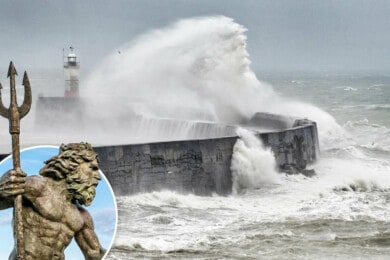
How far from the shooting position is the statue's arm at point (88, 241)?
5.19 ft

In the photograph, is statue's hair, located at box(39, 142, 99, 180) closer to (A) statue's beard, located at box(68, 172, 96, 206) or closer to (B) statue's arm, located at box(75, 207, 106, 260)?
(A) statue's beard, located at box(68, 172, 96, 206)

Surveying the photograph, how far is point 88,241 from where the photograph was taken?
1590 mm

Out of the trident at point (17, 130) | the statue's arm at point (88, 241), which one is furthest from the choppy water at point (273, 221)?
the trident at point (17, 130)

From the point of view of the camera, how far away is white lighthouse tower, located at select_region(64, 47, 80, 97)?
23141 millimetres

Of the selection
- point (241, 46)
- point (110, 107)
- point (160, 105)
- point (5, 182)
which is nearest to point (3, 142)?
point (110, 107)

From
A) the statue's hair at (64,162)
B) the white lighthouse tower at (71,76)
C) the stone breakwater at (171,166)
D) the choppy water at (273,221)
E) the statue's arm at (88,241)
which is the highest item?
the white lighthouse tower at (71,76)

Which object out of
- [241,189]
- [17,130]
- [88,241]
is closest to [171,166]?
[241,189]

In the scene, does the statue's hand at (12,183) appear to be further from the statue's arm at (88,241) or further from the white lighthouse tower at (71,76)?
the white lighthouse tower at (71,76)

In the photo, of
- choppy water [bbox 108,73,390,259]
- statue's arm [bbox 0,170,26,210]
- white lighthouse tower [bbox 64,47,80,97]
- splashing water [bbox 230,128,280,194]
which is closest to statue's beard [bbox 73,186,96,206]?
statue's arm [bbox 0,170,26,210]

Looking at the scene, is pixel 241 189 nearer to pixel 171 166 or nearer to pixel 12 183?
pixel 171 166

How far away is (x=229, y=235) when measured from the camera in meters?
9.16

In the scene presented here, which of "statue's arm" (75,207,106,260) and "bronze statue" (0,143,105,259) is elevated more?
"bronze statue" (0,143,105,259)

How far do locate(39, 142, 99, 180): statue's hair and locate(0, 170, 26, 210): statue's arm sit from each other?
88 millimetres

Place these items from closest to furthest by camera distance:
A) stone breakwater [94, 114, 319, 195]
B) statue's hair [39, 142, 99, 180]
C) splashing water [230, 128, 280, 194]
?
1. statue's hair [39, 142, 99, 180]
2. stone breakwater [94, 114, 319, 195]
3. splashing water [230, 128, 280, 194]
